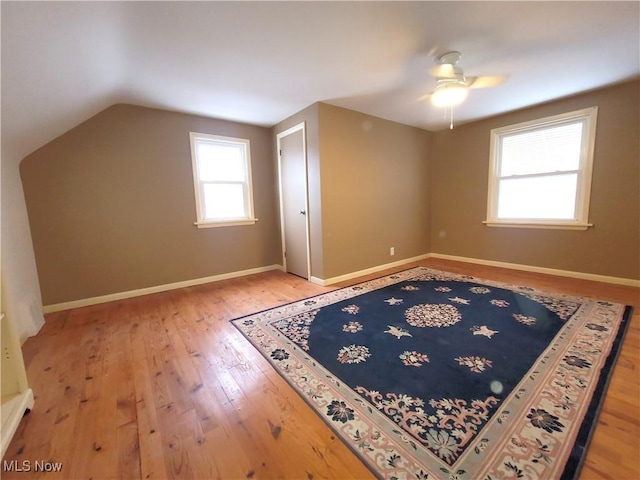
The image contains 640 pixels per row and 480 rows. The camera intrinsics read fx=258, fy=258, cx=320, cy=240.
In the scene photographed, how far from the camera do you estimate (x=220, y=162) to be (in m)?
3.84

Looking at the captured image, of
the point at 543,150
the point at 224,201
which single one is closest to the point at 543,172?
the point at 543,150

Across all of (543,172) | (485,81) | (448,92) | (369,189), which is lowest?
(369,189)

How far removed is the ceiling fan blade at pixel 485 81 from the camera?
276 cm

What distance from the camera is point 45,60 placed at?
170 centimetres

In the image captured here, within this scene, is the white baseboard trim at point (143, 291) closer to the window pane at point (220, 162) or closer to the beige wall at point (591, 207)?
the window pane at point (220, 162)

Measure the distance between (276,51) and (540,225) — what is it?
13.6 ft

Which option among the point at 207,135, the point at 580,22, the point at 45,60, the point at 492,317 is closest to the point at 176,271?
the point at 207,135

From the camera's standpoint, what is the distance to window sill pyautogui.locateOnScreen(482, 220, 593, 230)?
3.43 m

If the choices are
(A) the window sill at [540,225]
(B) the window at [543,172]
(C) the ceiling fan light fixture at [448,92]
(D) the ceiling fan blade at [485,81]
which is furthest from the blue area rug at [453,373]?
(D) the ceiling fan blade at [485,81]

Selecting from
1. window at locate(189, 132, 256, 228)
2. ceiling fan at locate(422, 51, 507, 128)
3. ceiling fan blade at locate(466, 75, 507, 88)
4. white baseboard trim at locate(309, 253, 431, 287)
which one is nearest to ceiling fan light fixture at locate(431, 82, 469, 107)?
ceiling fan at locate(422, 51, 507, 128)

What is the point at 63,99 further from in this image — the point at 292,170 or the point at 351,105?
the point at 351,105

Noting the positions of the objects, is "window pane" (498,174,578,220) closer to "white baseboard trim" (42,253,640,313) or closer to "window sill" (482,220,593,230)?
"window sill" (482,220,593,230)

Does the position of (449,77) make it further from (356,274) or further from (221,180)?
(221,180)

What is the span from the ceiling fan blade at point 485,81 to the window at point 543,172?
1326mm
